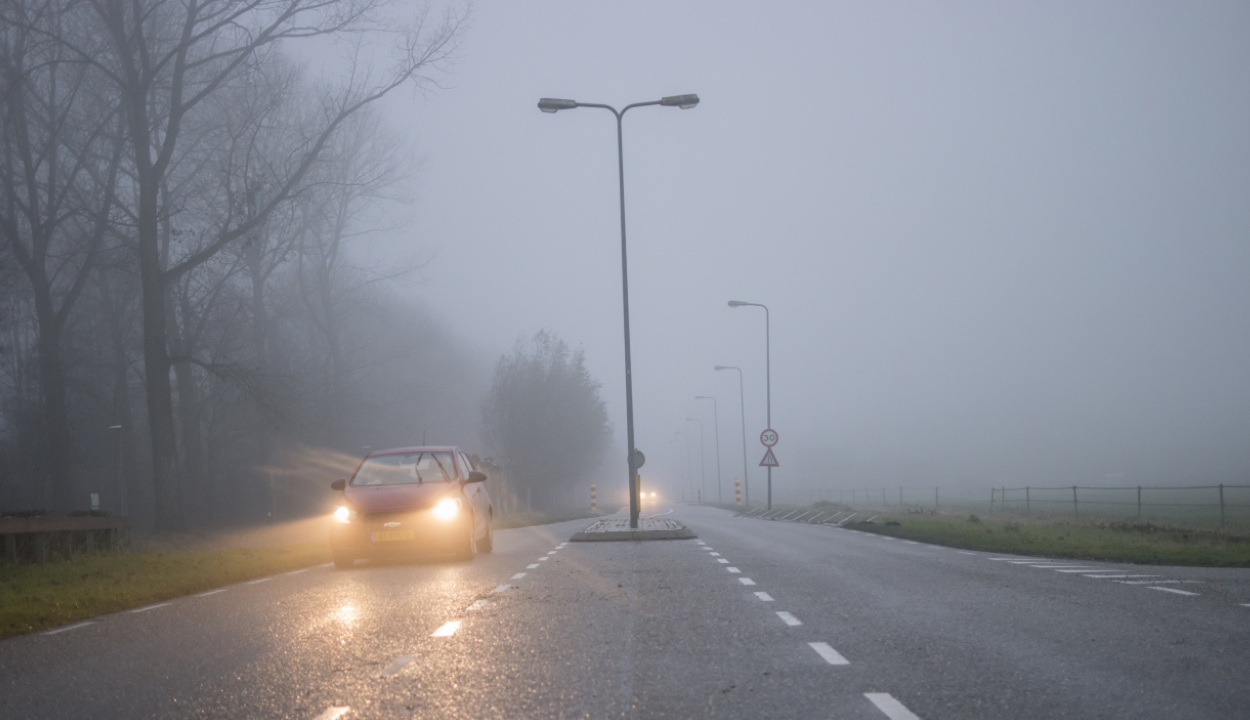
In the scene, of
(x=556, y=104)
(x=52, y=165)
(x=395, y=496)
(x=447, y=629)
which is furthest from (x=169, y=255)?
(x=447, y=629)

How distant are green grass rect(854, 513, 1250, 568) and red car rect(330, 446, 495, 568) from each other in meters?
8.92

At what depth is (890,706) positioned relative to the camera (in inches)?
217

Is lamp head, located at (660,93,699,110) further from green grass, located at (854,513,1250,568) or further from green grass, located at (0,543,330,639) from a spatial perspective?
green grass, located at (0,543,330,639)

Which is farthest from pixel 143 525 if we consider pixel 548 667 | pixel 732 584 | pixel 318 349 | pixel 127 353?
pixel 548 667

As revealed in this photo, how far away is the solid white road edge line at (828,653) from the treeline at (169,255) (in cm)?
2240

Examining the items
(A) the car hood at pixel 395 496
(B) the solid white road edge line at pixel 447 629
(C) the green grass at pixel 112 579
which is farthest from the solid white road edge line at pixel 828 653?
(A) the car hood at pixel 395 496

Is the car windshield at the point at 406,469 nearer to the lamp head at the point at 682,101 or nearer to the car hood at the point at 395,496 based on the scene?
the car hood at the point at 395,496

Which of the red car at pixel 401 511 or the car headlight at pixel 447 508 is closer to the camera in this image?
the red car at pixel 401 511

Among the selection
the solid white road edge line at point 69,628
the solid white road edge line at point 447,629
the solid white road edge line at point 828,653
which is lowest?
the solid white road edge line at point 69,628

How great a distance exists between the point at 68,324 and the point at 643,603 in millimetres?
34762

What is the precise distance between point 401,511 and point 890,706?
11076 millimetres

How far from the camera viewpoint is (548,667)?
6766 mm

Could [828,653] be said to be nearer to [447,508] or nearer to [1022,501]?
[447,508]

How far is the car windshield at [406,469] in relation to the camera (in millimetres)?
16578
